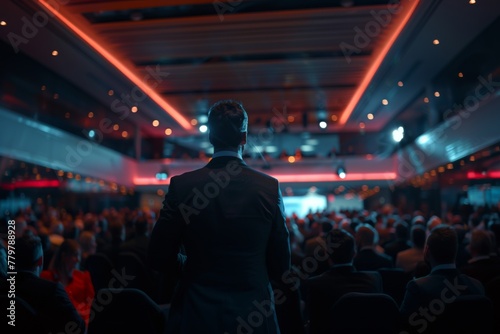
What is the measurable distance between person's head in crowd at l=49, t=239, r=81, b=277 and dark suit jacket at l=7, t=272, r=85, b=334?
125cm

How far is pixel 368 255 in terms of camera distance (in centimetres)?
480

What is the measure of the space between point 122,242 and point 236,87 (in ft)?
24.1

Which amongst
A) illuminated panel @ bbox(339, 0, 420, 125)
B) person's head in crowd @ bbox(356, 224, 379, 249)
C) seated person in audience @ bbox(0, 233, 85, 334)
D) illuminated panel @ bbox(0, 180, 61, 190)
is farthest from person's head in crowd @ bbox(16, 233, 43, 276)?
illuminated panel @ bbox(0, 180, 61, 190)

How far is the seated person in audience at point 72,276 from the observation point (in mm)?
3893

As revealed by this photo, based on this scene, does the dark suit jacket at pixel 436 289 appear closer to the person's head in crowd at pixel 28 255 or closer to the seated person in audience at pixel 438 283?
the seated person in audience at pixel 438 283

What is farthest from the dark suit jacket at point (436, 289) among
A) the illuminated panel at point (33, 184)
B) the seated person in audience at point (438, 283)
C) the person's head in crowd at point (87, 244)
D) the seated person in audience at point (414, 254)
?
the illuminated panel at point (33, 184)

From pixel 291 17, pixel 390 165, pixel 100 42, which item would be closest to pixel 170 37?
pixel 100 42

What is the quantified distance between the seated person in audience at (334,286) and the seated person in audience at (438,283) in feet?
1.10

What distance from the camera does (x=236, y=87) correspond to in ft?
41.4

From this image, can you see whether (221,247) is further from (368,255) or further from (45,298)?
(368,255)

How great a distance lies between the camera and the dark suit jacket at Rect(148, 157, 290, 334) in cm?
162

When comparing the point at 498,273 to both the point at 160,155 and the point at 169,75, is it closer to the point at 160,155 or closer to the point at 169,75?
the point at 169,75

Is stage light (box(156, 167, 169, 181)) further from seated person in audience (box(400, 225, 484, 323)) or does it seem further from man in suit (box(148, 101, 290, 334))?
man in suit (box(148, 101, 290, 334))

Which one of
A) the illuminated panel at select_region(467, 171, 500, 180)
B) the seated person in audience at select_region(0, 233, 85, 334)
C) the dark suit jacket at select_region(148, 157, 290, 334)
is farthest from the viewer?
the illuminated panel at select_region(467, 171, 500, 180)
